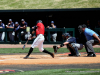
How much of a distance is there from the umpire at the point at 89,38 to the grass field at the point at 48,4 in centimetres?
1044

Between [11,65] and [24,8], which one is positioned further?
[24,8]

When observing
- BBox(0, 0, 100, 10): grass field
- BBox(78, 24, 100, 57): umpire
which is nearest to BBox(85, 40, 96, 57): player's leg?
BBox(78, 24, 100, 57): umpire

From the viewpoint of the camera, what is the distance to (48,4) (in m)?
22.4

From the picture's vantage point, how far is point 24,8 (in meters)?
21.8

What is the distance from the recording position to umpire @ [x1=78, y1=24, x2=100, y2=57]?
10820 mm

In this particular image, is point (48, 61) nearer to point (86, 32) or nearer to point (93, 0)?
point (86, 32)

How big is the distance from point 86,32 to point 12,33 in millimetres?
9483

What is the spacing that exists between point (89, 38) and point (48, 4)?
38.0 feet

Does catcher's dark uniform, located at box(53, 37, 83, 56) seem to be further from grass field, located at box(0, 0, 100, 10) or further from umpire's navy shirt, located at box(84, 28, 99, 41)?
grass field, located at box(0, 0, 100, 10)

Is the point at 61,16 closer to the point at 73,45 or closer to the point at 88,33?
the point at 73,45

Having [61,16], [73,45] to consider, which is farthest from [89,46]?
[61,16]

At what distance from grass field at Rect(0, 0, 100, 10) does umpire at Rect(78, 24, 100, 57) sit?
1044 cm

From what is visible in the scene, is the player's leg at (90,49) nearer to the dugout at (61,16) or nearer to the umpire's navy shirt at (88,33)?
the umpire's navy shirt at (88,33)

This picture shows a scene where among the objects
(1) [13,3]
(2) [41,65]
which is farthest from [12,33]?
(2) [41,65]
